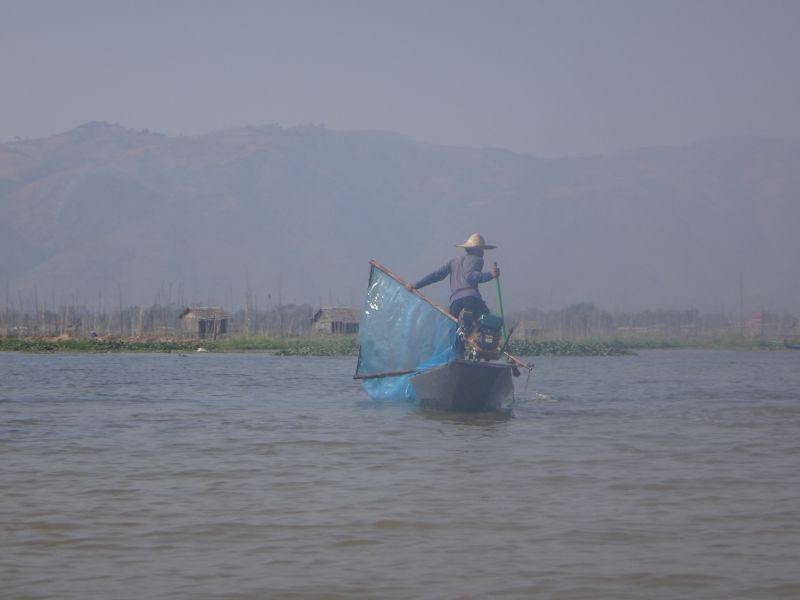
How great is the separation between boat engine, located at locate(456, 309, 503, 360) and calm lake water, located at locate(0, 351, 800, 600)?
787 mm

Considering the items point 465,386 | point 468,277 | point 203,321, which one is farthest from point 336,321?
point 465,386

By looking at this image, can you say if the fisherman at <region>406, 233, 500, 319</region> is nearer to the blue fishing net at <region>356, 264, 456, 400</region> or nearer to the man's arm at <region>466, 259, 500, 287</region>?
the man's arm at <region>466, 259, 500, 287</region>

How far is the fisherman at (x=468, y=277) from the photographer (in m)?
13.1

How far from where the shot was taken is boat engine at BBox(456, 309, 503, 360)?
41.8 ft

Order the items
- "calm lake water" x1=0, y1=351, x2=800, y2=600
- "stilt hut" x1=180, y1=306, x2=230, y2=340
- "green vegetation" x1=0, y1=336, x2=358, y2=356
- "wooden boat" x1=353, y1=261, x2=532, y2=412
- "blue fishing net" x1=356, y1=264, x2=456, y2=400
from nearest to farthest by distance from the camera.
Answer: "calm lake water" x1=0, y1=351, x2=800, y2=600
"wooden boat" x1=353, y1=261, x2=532, y2=412
"blue fishing net" x1=356, y1=264, x2=456, y2=400
"green vegetation" x1=0, y1=336, x2=358, y2=356
"stilt hut" x1=180, y1=306, x2=230, y2=340

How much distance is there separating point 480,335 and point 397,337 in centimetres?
172

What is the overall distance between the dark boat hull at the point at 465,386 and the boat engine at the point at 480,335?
34 cm

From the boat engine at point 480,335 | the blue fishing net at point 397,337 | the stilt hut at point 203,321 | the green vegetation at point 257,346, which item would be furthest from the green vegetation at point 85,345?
the boat engine at point 480,335

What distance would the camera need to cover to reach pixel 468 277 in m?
13.2

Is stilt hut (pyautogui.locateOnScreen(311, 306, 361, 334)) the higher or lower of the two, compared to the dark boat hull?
higher

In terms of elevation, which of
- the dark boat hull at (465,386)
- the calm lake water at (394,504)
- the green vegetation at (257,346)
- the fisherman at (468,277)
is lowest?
the calm lake water at (394,504)

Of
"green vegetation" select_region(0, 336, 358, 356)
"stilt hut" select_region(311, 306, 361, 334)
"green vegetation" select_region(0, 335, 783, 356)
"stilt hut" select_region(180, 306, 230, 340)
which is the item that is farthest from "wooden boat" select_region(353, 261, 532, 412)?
"stilt hut" select_region(311, 306, 361, 334)

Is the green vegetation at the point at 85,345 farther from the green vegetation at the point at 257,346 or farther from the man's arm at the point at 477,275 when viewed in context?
the man's arm at the point at 477,275

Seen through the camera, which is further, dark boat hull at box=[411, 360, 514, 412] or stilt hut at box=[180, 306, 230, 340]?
stilt hut at box=[180, 306, 230, 340]
